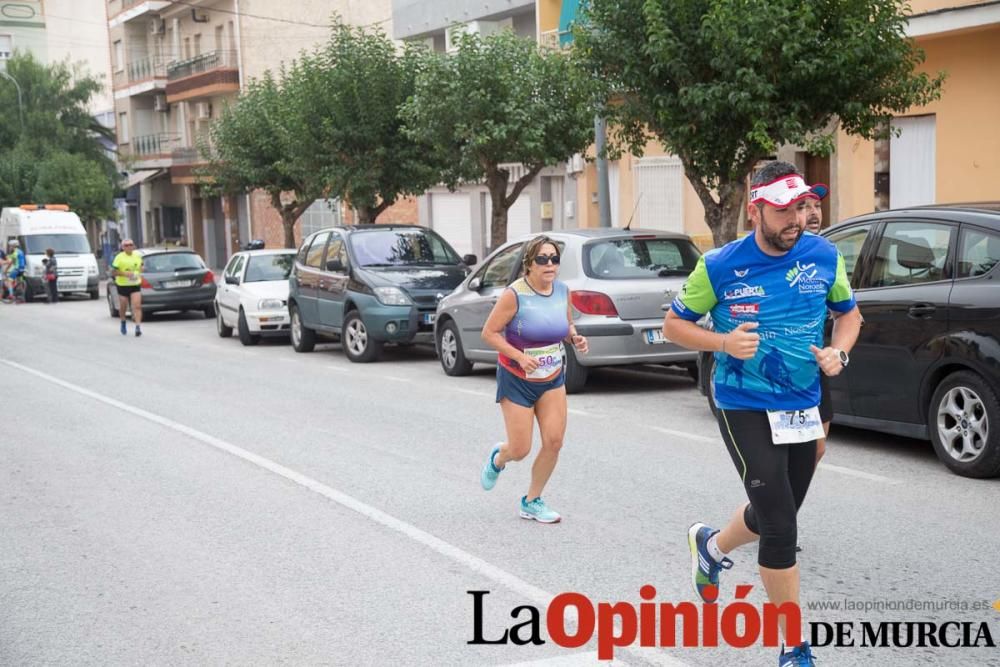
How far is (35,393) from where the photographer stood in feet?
47.3

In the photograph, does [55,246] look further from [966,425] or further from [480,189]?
[966,425]

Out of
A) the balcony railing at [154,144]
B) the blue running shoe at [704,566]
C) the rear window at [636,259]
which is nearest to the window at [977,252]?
the blue running shoe at [704,566]

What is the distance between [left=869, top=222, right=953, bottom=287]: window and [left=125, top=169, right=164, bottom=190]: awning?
49.2 m

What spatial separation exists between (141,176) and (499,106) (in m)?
41.1

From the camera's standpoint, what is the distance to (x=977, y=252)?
8086 mm

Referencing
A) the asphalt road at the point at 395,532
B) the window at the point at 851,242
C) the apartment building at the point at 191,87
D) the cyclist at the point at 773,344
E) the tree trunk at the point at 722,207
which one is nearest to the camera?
the cyclist at the point at 773,344

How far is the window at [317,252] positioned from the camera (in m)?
18.2

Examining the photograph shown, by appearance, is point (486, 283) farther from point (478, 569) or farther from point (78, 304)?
point (78, 304)

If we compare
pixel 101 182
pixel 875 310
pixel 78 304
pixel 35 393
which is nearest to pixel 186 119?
pixel 101 182

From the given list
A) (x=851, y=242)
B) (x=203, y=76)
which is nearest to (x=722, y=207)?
(x=851, y=242)

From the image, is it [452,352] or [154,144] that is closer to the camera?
[452,352]

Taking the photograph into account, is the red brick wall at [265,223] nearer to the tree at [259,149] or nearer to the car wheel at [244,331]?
the tree at [259,149]

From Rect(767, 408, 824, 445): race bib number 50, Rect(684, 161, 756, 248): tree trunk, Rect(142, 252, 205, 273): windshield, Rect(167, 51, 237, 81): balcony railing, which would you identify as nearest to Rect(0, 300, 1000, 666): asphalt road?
Rect(767, 408, 824, 445): race bib number 50

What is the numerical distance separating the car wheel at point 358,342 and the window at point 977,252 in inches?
377
